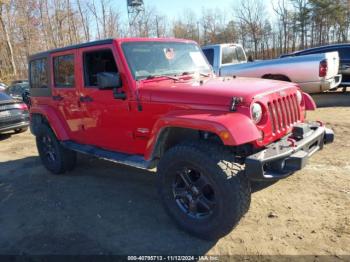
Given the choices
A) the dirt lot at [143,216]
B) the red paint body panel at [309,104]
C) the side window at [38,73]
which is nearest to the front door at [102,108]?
the dirt lot at [143,216]

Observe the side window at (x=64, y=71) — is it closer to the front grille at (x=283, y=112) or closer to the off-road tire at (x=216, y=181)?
the off-road tire at (x=216, y=181)

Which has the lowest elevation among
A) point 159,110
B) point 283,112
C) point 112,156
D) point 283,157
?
point 112,156

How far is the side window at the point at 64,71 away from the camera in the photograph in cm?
504

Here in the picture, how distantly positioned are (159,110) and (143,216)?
1.28m

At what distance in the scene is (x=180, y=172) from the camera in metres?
3.52

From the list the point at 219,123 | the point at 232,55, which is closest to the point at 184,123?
the point at 219,123

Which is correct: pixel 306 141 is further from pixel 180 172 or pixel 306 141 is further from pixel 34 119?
pixel 34 119

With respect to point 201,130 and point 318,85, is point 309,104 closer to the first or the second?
point 201,130

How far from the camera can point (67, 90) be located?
203 inches

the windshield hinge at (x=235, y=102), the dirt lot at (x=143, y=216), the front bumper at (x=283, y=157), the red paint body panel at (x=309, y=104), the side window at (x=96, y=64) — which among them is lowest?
the dirt lot at (x=143, y=216)

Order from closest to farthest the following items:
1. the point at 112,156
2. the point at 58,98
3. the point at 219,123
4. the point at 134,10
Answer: the point at 219,123 < the point at 112,156 < the point at 58,98 < the point at 134,10

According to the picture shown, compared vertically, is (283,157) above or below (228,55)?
below

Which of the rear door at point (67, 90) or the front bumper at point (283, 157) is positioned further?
the rear door at point (67, 90)

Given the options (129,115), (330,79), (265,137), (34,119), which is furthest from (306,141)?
(330,79)
